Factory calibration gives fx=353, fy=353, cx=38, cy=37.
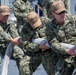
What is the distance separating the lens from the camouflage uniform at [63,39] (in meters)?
3.78

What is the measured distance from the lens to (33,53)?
4.57 metres

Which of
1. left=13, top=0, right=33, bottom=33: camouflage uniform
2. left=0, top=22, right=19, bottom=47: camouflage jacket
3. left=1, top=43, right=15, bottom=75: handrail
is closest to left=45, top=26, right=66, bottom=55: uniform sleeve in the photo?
left=1, top=43, right=15, bottom=75: handrail

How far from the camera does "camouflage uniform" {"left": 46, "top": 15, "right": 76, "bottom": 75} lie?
3.78 m

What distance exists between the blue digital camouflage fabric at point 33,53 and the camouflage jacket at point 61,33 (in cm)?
41

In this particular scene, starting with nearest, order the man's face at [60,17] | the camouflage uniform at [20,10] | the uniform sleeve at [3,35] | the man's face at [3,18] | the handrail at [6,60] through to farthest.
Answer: the man's face at [60,17]
the handrail at [6,60]
the uniform sleeve at [3,35]
the man's face at [3,18]
the camouflage uniform at [20,10]

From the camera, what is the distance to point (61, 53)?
3.80 metres

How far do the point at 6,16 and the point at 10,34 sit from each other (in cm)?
32

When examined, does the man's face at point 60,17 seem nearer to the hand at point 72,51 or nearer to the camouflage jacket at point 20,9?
the hand at point 72,51

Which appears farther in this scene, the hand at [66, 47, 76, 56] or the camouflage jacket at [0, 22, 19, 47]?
the camouflage jacket at [0, 22, 19, 47]

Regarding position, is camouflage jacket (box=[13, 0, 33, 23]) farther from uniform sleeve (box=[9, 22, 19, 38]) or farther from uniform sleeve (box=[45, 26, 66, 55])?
uniform sleeve (box=[45, 26, 66, 55])

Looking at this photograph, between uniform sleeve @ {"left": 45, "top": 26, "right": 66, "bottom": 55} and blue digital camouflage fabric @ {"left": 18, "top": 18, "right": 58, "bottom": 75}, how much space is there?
37cm

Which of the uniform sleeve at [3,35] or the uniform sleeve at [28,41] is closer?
the uniform sleeve at [28,41]

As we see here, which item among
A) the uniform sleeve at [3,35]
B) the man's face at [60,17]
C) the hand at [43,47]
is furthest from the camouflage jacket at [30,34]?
the uniform sleeve at [3,35]

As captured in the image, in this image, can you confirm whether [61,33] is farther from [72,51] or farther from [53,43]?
[72,51]
